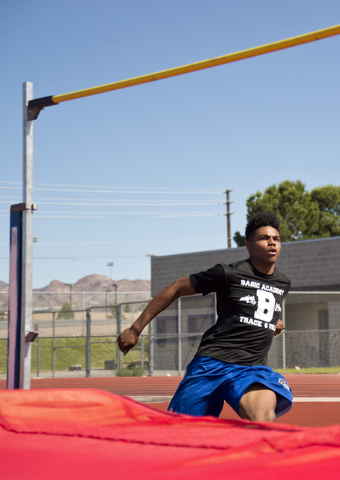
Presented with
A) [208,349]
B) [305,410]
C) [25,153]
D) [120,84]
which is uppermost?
[120,84]

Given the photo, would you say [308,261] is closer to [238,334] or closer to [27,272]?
[27,272]

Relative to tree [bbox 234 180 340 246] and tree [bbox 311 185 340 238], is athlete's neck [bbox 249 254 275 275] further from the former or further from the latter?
tree [bbox 311 185 340 238]

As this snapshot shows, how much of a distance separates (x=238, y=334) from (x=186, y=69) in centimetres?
355

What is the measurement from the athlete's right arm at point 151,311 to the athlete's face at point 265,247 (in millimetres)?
551

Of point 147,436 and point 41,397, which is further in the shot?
point 41,397

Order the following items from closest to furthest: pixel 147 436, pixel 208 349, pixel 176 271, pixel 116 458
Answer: pixel 116 458
pixel 147 436
pixel 208 349
pixel 176 271

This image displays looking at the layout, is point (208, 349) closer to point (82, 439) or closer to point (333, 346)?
point (82, 439)

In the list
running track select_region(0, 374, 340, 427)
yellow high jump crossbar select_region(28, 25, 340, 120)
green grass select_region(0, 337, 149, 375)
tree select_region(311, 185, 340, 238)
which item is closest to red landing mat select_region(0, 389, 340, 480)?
yellow high jump crossbar select_region(28, 25, 340, 120)

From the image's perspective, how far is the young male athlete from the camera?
12.5ft

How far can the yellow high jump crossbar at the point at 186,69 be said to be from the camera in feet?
18.6

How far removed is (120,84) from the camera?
23.1 ft

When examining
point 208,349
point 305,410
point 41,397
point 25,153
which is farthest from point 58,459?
point 305,410

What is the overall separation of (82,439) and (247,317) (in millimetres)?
1851

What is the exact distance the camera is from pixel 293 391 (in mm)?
13688
